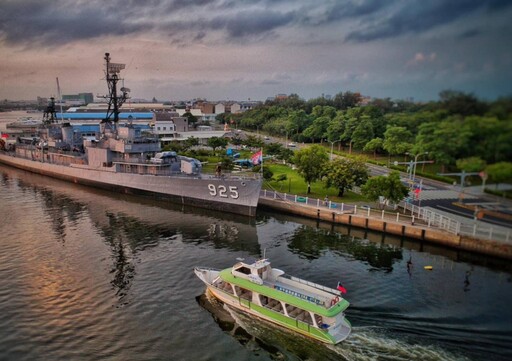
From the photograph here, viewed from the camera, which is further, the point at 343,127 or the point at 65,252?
the point at 343,127

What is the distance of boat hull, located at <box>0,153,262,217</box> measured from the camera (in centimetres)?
4269

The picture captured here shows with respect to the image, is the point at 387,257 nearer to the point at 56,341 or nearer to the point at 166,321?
the point at 166,321

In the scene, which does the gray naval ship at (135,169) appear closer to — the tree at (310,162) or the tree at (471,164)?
the tree at (310,162)

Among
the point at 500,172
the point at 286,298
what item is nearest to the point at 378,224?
the point at 286,298

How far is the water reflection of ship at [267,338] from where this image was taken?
19.5 metres

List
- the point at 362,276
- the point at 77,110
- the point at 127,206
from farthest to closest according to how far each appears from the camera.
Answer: the point at 77,110
the point at 127,206
the point at 362,276

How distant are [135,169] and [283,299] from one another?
37145mm

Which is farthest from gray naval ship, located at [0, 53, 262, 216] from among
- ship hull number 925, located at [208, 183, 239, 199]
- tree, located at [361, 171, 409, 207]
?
tree, located at [361, 171, 409, 207]

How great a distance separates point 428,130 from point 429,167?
3.11m

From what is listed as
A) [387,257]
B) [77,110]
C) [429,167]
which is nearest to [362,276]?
[387,257]

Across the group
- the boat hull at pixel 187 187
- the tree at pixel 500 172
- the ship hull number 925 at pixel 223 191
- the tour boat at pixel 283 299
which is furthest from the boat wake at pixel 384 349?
the ship hull number 925 at pixel 223 191

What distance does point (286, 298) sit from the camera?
21.3 metres

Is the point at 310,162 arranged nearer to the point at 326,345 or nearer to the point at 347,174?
the point at 347,174

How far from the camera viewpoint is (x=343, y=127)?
220 feet
